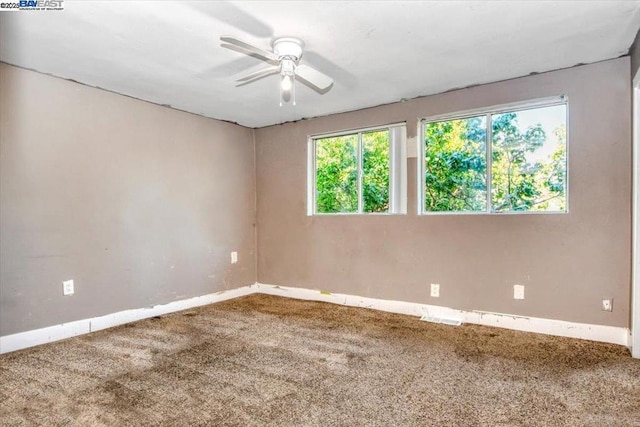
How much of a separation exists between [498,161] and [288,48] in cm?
213

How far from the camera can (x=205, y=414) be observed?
1837mm

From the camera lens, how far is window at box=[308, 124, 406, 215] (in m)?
4.06

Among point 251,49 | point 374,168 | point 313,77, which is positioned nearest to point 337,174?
point 374,168

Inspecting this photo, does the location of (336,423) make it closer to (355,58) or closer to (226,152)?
(355,58)

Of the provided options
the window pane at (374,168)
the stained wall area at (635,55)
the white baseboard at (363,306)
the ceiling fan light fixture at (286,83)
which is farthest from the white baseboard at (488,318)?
the ceiling fan light fixture at (286,83)

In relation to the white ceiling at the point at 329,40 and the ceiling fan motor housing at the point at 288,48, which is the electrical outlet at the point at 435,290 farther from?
the ceiling fan motor housing at the point at 288,48

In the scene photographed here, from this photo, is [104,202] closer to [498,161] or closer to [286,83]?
[286,83]

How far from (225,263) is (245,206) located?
79cm

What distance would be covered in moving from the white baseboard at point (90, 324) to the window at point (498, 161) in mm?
2727

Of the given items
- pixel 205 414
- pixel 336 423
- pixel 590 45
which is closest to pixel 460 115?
pixel 590 45

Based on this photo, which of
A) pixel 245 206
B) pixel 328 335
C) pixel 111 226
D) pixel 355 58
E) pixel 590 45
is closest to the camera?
pixel 590 45

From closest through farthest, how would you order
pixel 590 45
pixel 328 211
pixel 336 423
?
pixel 336 423, pixel 590 45, pixel 328 211

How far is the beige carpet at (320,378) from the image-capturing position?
71.6 inches

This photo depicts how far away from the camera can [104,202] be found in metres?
3.28
